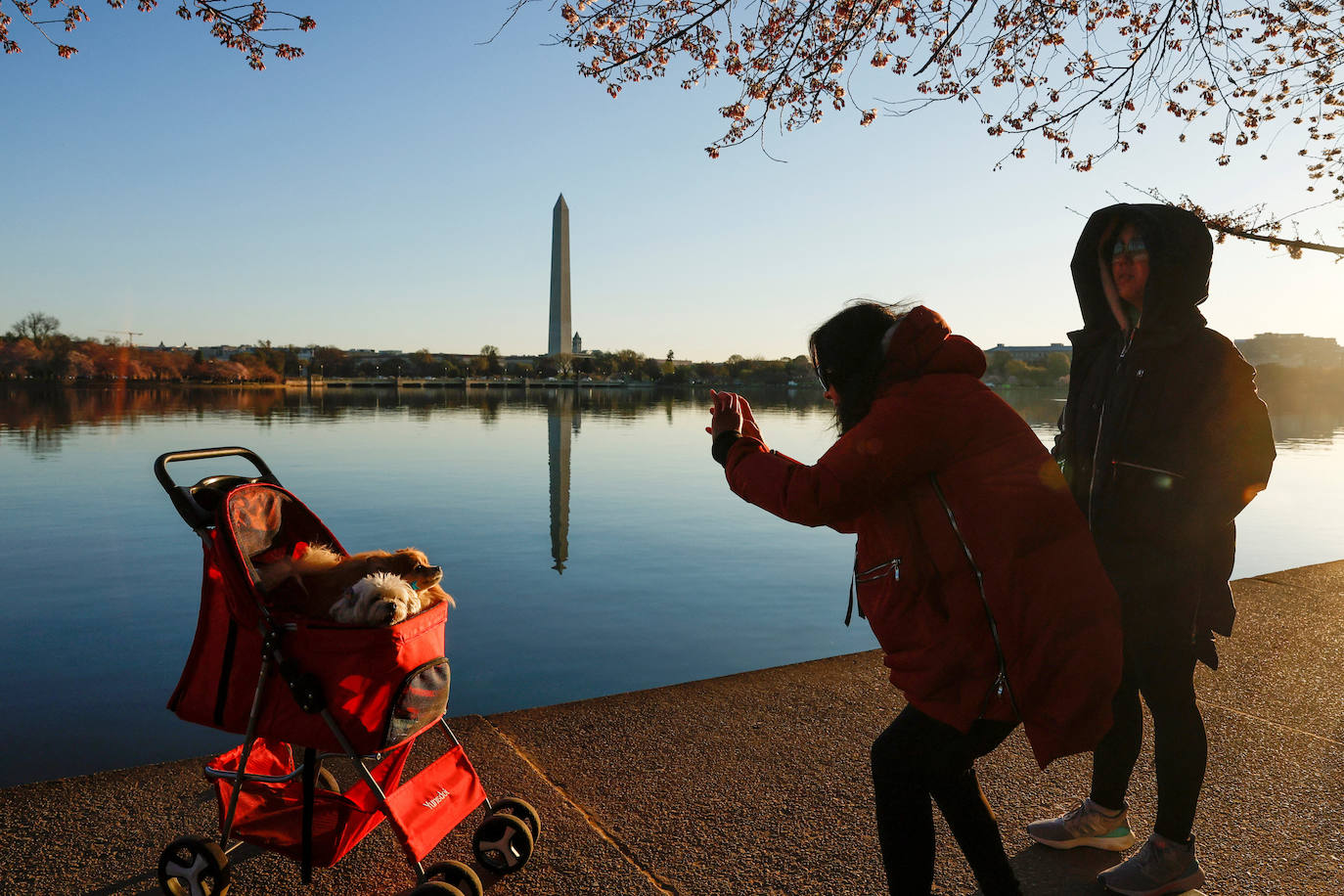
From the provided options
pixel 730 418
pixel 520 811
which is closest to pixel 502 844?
pixel 520 811

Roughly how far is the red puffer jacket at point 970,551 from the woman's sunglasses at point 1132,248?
1021mm

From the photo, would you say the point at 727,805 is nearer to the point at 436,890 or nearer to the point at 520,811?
the point at 520,811

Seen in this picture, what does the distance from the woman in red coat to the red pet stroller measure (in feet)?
3.87

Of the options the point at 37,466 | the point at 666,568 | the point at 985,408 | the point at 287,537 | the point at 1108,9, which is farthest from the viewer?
the point at 37,466

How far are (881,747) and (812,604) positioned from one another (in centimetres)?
696

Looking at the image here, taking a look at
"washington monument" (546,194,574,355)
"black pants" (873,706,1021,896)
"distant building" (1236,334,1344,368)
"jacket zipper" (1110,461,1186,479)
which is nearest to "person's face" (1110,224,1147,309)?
"jacket zipper" (1110,461,1186,479)

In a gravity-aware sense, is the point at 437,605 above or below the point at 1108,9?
below

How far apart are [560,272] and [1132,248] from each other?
80.0 m

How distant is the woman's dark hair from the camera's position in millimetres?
2072

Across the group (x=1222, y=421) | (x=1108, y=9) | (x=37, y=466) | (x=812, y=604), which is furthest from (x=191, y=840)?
(x=37, y=466)

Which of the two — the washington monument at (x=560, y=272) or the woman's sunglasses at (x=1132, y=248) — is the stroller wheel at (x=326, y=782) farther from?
the washington monument at (x=560, y=272)

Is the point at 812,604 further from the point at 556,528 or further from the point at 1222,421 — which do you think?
the point at 1222,421

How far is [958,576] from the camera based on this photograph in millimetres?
1913

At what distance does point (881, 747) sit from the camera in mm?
2010
